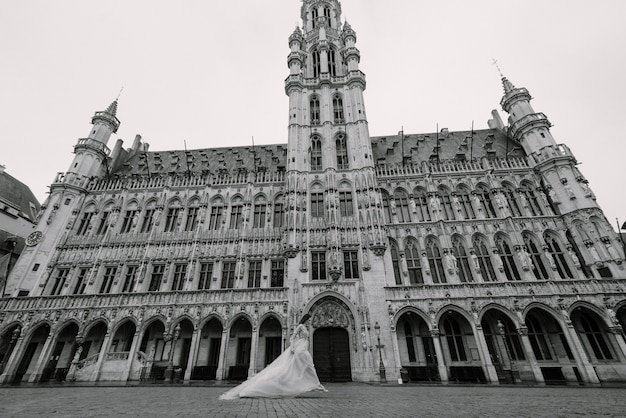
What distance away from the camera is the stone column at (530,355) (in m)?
20.8

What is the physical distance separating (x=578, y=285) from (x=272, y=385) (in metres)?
26.3

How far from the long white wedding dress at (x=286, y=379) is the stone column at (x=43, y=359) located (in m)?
22.8

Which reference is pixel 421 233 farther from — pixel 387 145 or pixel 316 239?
pixel 387 145

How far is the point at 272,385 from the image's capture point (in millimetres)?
10398

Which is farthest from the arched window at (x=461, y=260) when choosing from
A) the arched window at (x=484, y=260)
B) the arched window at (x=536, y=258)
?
the arched window at (x=536, y=258)

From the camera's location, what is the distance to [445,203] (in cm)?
2981

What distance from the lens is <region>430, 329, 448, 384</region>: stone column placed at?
21.2 meters

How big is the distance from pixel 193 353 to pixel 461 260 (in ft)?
79.7

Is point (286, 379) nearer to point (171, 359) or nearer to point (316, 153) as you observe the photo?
point (171, 359)

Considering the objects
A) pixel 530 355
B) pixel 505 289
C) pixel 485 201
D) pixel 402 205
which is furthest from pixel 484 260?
pixel 402 205

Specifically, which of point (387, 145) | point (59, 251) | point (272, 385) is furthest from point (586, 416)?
point (59, 251)

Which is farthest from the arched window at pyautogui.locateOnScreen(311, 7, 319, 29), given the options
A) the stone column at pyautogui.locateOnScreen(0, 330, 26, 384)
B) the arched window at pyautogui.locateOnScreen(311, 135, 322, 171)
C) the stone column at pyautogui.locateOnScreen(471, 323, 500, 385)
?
the stone column at pyautogui.locateOnScreen(0, 330, 26, 384)

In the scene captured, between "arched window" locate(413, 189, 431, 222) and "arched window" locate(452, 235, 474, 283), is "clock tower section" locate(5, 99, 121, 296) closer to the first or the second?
"arched window" locate(413, 189, 431, 222)

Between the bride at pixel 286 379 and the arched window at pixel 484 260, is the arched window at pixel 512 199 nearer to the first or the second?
the arched window at pixel 484 260
